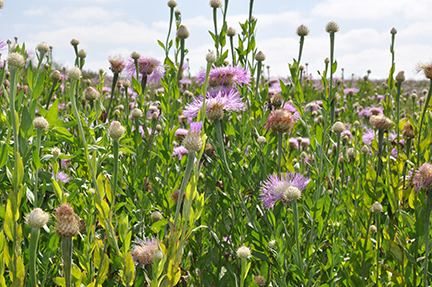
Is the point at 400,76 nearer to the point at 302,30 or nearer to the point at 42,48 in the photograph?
the point at 302,30

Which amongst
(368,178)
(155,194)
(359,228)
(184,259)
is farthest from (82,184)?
(368,178)

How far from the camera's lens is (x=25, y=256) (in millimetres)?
1331

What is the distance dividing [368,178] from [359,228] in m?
0.31

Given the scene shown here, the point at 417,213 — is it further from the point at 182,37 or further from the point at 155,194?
the point at 182,37

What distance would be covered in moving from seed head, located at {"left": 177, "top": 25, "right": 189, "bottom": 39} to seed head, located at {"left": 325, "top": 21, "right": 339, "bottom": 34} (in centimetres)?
81

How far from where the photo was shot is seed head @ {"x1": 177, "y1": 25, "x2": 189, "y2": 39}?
2.17 metres

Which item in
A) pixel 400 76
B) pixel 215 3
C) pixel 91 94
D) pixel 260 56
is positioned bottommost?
pixel 91 94

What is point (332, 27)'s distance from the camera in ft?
6.00

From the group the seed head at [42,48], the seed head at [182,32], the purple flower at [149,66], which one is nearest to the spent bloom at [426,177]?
the seed head at [182,32]

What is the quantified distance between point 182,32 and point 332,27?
86 cm

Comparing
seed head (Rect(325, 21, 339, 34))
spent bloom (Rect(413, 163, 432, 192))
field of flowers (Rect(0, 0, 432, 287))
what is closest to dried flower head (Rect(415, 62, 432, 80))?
field of flowers (Rect(0, 0, 432, 287))

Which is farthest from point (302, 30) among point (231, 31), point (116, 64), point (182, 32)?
point (116, 64)

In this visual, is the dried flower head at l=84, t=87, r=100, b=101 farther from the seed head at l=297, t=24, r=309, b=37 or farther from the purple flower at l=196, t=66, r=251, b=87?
the seed head at l=297, t=24, r=309, b=37

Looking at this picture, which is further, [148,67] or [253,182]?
[148,67]
